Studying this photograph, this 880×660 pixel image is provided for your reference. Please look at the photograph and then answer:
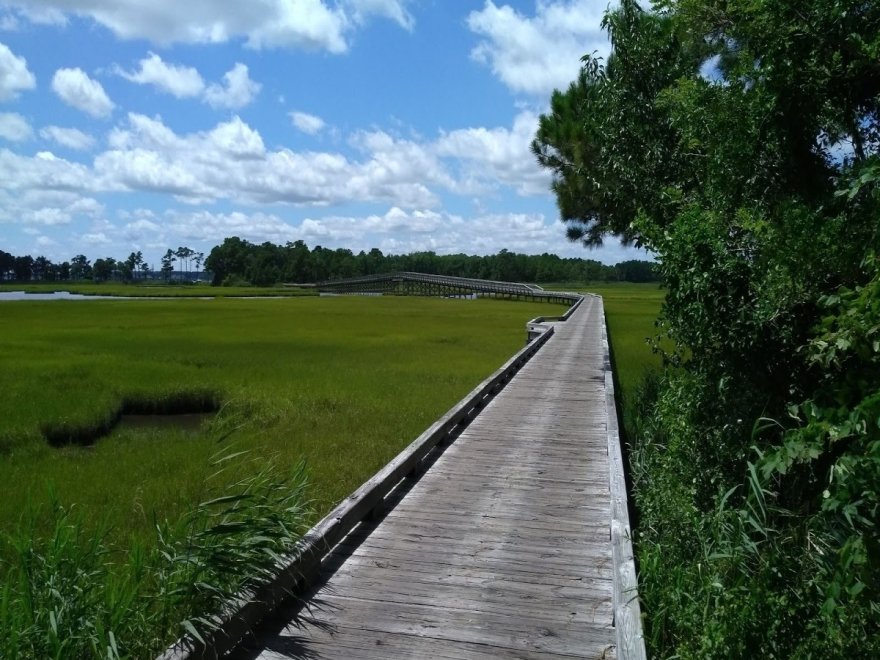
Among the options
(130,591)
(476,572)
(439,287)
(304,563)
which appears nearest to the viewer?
(130,591)

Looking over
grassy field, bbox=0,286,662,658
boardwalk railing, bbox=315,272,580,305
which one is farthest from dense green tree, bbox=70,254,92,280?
grassy field, bbox=0,286,662,658

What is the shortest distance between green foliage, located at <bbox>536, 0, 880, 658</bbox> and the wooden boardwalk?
517 millimetres

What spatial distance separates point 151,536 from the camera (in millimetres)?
7215

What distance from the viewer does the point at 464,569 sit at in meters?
5.07

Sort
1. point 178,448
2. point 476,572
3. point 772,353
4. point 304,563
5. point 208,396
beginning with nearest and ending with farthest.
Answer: point 304,563 < point 476,572 < point 772,353 < point 178,448 < point 208,396

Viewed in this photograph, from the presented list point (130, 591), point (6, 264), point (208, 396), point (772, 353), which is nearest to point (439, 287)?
point (208, 396)

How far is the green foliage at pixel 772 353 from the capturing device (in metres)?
3.92

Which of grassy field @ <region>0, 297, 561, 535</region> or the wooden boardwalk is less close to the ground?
the wooden boardwalk

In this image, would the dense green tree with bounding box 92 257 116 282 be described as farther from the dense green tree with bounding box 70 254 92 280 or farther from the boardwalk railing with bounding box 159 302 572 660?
the boardwalk railing with bounding box 159 302 572 660

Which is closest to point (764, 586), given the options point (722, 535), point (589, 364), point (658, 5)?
point (722, 535)

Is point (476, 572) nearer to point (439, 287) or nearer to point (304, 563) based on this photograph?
point (304, 563)

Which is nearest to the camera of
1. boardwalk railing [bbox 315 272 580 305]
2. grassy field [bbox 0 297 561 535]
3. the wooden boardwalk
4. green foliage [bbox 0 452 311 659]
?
green foliage [bbox 0 452 311 659]

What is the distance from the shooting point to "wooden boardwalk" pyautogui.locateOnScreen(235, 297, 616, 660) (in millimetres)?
4086

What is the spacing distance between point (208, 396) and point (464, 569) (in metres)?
12.5
